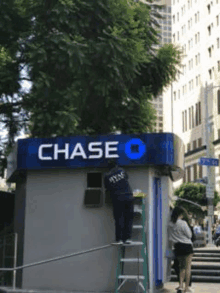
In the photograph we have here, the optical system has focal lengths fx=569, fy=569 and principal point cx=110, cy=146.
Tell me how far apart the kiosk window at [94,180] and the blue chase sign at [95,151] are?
23 cm

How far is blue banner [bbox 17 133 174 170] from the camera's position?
10.2 meters

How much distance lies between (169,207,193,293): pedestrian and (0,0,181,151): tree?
9.05 meters

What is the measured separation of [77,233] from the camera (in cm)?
1044

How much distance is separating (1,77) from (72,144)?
1056cm

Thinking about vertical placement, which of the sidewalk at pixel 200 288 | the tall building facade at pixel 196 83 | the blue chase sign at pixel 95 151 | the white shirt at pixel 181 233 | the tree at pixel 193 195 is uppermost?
the tall building facade at pixel 196 83

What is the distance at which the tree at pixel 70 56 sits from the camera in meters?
19.4

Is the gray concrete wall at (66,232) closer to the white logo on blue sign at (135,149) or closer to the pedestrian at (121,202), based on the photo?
the white logo on blue sign at (135,149)

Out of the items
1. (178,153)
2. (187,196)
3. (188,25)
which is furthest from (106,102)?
(188,25)

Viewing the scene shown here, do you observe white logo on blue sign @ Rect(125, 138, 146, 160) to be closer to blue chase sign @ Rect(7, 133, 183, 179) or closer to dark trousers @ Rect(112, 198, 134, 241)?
blue chase sign @ Rect(7, 133, 183, 179)

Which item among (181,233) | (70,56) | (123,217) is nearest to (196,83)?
(70,56)

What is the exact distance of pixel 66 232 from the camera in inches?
413

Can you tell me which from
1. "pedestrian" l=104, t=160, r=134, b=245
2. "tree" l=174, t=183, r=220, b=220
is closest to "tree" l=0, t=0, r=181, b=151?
"pedestrian" l=104, t=160, r=134, b=245

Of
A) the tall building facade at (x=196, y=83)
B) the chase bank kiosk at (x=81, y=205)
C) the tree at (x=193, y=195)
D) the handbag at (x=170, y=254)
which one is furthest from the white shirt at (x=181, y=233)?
the tall building facade at (x=196, y=83)

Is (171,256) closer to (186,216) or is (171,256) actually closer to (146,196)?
(186,216)
